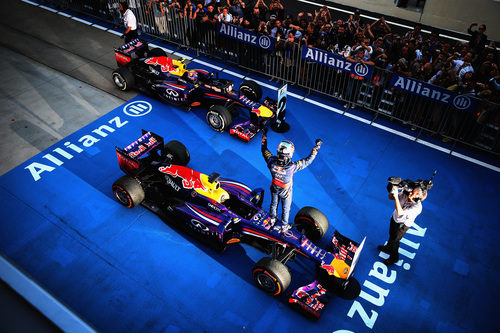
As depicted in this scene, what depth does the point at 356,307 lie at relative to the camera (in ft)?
21.4

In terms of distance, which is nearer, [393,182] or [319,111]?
[393,182]

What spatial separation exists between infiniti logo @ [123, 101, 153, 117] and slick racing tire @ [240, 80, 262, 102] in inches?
108

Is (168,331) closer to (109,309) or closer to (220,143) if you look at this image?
(109,309)

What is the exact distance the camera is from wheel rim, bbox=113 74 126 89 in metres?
11.1

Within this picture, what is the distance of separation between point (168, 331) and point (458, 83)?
8.82m

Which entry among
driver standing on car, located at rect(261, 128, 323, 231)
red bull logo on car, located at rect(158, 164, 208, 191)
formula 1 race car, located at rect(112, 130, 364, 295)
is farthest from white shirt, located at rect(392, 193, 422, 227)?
red bull logo on car, located at rect(158, 164, 208, 191)

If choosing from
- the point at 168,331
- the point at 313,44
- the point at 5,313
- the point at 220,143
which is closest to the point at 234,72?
the point at 313,44

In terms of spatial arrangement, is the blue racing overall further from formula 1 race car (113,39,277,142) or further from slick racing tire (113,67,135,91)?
slick racing tire (113,67,135,91)

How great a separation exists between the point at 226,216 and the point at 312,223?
64.6 inches

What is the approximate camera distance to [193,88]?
10.3 metres

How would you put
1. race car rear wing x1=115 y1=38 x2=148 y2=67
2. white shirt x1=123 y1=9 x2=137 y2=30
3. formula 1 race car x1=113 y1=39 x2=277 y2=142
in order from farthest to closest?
white shirt x1=123 y1=9 x2=137 y2=30 → race car rear wing x1=115 y1=38 x2=148 y2=67 → formula 1 race car x1=113 y1=39 x2=277 y2=142

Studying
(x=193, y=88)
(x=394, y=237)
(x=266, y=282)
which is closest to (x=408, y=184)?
(x=394, y=237)

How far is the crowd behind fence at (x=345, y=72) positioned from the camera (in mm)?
9430

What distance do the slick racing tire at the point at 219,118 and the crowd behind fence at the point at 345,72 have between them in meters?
3.09
